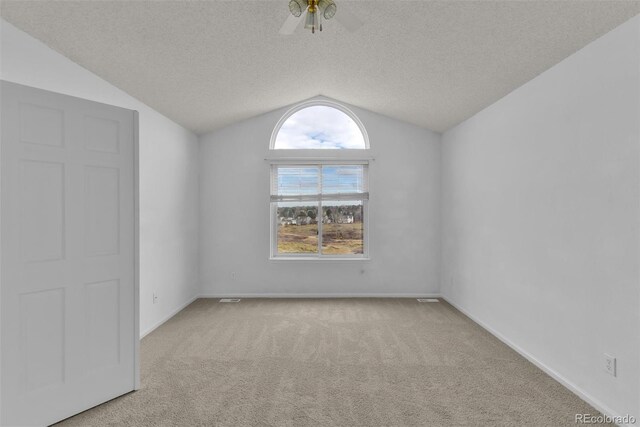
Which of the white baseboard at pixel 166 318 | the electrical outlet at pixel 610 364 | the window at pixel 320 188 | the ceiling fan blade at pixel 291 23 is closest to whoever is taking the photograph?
the electrical outlet at pixel 610 364

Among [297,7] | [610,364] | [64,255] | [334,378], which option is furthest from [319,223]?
[610,364]

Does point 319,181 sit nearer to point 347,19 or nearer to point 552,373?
point 347,19

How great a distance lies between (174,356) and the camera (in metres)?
3.15

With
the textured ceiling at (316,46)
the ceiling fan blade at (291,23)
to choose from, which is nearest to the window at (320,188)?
the textured ceiling at (316,46)

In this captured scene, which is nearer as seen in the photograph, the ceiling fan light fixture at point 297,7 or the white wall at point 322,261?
the ceiling fan light fixture at point 297,7

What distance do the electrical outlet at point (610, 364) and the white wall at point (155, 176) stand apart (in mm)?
3962

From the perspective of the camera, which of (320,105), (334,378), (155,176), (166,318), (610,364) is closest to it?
(610,364)

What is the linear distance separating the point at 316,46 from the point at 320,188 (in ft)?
7.94

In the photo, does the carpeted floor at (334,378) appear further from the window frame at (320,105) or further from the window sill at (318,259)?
the window frame at (320,105)

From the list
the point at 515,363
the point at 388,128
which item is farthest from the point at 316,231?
the point at 515,363

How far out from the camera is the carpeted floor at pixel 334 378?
2.21 metres

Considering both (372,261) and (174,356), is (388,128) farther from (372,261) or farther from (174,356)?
(174,356)

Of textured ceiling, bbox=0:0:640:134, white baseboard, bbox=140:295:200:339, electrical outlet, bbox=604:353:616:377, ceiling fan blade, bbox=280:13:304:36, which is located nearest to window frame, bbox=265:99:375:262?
textured ceiling, bbox=0:0:640:134

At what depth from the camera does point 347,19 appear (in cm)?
235
